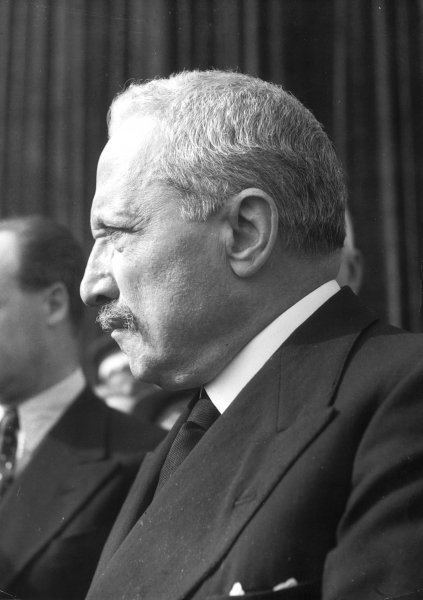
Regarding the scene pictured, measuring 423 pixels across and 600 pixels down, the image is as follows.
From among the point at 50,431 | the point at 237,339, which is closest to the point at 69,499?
the point at 50,431

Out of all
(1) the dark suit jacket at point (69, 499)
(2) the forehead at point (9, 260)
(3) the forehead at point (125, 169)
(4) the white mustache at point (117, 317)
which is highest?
(3) the forehead at point (125, 169)

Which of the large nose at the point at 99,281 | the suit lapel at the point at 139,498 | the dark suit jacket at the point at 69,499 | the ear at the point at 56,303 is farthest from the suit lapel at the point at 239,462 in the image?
the ear at the point at 56,303

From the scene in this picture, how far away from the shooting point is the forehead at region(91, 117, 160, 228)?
1.49 meters

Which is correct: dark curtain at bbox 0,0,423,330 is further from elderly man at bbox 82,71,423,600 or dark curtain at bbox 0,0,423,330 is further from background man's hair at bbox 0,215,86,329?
→ elderly man at bbox 82,71,423,600

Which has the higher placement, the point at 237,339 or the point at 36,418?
the point at 237,339

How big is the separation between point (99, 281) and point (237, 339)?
0.29 metres

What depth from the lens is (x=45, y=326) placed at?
195cm

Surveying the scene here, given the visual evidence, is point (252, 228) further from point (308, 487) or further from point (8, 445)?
point (8, 445)

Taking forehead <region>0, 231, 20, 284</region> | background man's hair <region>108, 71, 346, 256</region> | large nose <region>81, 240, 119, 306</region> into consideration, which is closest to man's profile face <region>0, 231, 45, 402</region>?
forehead <region>0, 231, 20, 284</region>

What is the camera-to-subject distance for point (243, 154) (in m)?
1.44

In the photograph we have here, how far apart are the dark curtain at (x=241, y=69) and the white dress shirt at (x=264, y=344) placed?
2.08 ft

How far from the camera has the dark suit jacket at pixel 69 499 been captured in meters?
1.80

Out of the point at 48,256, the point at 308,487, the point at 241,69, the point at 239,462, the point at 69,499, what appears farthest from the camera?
the point at 241,69

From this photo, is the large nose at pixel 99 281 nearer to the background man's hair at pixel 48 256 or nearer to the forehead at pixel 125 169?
the forehead at pixel 125 169
